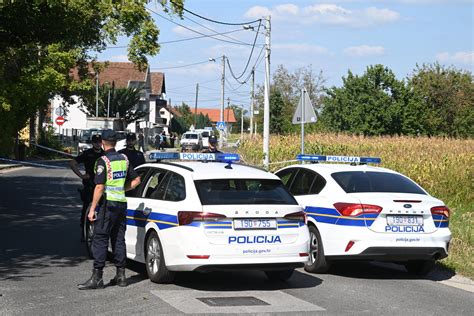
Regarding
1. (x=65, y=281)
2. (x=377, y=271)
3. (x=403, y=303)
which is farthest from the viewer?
(x=377, y=271)

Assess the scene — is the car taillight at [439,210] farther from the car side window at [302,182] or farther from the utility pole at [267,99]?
the utility pole at [267,99]

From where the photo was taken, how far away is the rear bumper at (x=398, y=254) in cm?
980

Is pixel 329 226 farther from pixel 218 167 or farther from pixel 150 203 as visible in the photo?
pixel 150 203

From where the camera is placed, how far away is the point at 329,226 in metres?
10.2

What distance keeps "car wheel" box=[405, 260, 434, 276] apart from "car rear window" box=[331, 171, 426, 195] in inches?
37.9

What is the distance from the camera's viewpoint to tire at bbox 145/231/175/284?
8939mm

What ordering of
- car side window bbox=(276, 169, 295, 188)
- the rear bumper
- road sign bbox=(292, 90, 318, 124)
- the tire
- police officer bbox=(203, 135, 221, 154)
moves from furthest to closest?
road sign bbox=(292, 90, 318, 124) → police officer bbox=(203, 135, 221, 154) → car side window bbox=(276, 169, 295, 188) → the rear bumper → the tire

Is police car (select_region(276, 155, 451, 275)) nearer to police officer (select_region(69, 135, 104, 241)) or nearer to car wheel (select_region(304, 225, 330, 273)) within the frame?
car wheel (select_region(304, 225, 330, 273))

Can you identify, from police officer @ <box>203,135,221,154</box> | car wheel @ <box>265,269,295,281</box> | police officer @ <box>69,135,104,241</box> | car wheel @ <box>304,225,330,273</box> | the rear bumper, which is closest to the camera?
car wheel @ <box>265,269,295,281</box>

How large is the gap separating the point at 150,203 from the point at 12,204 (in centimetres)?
1043

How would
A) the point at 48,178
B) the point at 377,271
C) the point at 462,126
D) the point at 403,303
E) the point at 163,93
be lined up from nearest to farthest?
the point at 403,303 < the point at 377,271 < the point at 48,178 < the point at 462,126 < the point at 163,93

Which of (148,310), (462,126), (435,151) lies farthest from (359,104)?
(148,310)

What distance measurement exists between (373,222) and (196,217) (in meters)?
2.52

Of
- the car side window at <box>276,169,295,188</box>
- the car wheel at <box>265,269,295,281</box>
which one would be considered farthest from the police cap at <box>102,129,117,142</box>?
Result: the car side window at <box>276,169,295,188</box>
